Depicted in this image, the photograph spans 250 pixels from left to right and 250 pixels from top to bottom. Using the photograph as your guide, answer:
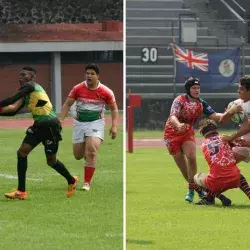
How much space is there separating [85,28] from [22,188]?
71.6 feet

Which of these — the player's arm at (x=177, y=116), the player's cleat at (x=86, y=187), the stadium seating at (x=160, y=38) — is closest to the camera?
the player's arm at (x=177, y=116)

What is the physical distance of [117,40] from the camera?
1029 inches

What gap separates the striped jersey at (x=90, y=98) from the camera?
1002 centimetres

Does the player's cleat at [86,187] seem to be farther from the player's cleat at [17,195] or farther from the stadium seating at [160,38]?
the stadium seating at [160,38]

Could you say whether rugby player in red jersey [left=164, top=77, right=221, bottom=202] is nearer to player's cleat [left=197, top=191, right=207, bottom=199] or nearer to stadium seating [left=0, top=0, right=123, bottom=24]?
player's cleat [left=197, top=191, right=207, bottom=199]

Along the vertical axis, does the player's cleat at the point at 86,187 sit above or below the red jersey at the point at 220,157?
below

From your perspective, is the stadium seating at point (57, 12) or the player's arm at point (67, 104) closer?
the player's arm at point (67, 104)

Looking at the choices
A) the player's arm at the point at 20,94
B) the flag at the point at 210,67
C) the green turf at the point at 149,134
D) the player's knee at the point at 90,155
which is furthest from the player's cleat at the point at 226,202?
the flag at the point at 210,67

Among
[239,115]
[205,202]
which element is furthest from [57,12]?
[239,115]

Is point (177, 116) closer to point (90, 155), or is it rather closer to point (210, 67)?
point (90, 155)

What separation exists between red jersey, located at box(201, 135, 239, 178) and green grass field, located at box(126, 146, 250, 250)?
270 millimetres

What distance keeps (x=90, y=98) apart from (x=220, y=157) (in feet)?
5.16

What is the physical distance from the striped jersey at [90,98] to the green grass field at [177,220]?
819mm

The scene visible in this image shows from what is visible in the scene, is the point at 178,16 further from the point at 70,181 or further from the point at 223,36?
the point at 70,181
